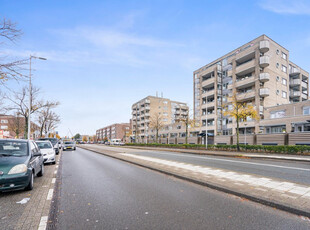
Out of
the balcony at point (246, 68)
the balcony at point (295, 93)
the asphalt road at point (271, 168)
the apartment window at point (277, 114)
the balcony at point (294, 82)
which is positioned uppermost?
the balcony at point (246, 68)

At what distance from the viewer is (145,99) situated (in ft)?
291

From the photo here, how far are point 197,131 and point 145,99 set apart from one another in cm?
4039

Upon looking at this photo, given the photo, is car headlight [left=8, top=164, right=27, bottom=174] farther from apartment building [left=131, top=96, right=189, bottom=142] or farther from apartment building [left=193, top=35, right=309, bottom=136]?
apartment building [left=131, top=96, right=189, bottom=142]

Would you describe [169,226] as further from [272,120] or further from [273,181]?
[272,120]

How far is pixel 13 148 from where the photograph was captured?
6297 mm

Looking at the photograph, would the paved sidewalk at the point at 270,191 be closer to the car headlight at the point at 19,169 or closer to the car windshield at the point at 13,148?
the car headlight at the point at 19,169

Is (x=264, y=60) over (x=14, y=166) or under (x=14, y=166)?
over

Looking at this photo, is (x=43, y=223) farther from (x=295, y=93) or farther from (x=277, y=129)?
(x=295, y=93)

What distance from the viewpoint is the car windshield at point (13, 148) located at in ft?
19.6

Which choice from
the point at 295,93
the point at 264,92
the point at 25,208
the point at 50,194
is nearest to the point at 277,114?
the point at 264,92

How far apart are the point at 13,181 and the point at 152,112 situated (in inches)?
3225

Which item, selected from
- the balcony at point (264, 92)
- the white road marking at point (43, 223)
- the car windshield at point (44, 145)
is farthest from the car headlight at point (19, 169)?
the balcony at point (264, 92)

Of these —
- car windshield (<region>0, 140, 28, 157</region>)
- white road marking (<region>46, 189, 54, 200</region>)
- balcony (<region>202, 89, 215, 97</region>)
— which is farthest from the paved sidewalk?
balcony (<region>202, 89, 215, 97</region>)

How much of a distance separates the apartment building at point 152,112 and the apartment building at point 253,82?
34.2 m
